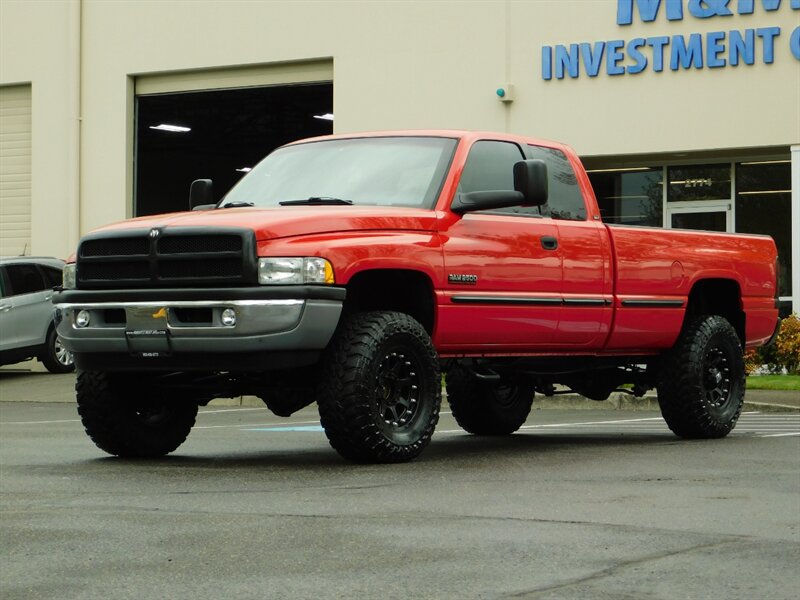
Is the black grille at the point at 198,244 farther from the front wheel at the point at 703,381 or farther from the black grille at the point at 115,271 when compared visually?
the front wheel at the point at 703,381

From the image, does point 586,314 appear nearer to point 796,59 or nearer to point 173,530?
point 173,530

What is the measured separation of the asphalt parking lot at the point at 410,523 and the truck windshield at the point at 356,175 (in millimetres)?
1681

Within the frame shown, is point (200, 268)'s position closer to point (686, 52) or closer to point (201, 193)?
point (201, 193)

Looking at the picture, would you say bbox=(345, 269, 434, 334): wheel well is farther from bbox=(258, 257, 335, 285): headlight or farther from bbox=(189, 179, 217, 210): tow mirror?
bbox=(189, 179, 217, 210): tow mirror

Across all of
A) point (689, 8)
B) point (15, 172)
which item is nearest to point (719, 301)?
point (689, 8)

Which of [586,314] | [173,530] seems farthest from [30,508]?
[586,314]

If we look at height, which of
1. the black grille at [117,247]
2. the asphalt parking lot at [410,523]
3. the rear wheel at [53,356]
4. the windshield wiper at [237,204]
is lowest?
the rear wheel at [53,356]

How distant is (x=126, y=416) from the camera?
1053 centimetres

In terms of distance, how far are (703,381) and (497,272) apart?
2.59 m

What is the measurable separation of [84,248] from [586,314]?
3488 mm

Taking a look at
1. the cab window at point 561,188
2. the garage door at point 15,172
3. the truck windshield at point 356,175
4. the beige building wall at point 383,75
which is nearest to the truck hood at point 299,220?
the truck windshield at point 356,175

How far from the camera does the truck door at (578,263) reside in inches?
443

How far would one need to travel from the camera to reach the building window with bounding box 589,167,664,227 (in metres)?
25.9

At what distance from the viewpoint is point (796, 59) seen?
77.0ft
